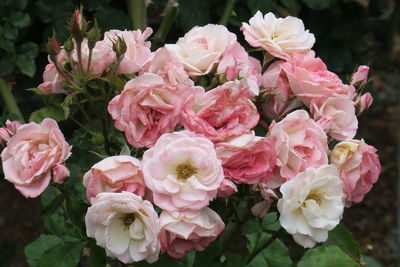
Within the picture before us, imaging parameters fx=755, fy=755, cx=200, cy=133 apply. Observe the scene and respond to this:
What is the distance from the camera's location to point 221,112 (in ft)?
3.13

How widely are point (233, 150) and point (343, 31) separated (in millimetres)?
1570

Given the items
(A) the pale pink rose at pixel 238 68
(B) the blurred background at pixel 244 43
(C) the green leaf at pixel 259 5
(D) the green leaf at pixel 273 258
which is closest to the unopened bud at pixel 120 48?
(A) the pale pink rose at pixel 238 68

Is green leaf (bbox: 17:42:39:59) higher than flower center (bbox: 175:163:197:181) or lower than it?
lower

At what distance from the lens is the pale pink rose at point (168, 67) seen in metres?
0.98

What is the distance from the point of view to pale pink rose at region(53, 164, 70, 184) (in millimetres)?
941

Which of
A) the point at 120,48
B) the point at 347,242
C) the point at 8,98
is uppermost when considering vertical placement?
the point at 120,48

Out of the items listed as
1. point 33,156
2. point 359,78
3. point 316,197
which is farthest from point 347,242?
point 33,156

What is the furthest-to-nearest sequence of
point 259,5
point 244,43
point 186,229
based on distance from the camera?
point 244,43 < point 259,5 < point 186,229

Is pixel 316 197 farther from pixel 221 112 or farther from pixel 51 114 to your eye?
pixel 51 114

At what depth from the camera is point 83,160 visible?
1.37 m

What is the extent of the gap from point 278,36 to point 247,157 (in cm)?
23

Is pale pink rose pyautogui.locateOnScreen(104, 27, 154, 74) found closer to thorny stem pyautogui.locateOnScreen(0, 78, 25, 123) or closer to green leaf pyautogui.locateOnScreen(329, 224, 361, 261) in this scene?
green leaf pyautogui.locateOnScreen(329, 224, 361, 261)

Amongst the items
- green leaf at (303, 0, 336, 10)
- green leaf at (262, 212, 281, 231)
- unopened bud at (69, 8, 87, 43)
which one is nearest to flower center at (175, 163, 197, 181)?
unopened bud at (69, 8, 87, 43)

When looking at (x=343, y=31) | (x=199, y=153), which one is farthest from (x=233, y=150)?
(x=343, y=31)
